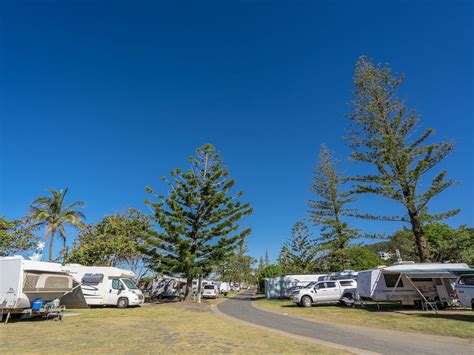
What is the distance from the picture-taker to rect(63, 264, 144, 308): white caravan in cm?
1770

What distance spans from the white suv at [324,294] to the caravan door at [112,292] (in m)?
11.7

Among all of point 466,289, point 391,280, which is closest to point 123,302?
point 391,280

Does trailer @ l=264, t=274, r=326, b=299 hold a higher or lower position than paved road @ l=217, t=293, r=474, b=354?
higher

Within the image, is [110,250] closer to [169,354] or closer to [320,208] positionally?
[320,208]

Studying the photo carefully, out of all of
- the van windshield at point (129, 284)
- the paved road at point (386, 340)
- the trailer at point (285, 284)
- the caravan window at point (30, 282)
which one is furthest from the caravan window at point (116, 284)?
the trailer at point (285, 284)

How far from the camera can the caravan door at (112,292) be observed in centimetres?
1772

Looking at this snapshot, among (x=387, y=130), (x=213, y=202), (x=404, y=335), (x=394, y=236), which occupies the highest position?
(x=387, y=130)

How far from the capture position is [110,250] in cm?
2833

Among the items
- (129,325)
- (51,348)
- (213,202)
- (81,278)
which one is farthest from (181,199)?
(51,348)

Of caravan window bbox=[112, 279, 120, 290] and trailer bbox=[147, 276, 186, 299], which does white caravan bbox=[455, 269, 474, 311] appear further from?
trailer bbox=[147, 276, 186, 299]

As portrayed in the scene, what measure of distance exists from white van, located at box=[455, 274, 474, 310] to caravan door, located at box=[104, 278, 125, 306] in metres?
18.1

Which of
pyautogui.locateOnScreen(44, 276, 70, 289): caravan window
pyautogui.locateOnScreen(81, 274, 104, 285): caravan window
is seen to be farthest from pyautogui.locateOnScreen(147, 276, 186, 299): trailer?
pyautogui.locateOnScreen(44, 276, 70, 289): caravan window

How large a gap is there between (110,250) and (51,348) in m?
23.6

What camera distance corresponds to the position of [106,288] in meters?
17.8
